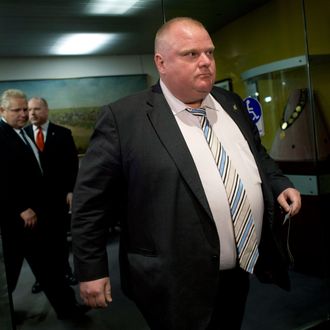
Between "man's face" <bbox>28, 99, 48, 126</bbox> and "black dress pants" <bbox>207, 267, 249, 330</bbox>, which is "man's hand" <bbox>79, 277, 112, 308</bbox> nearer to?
"black dress pants" <bbox>207, 267, 249, 330</bbox>

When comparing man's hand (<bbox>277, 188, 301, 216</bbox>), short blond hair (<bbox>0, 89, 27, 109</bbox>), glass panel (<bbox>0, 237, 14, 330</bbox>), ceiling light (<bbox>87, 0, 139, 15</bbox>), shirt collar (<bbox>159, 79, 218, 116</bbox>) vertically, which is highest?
ceiling light (<bbox>87, 0, 139, 15</bbox>)

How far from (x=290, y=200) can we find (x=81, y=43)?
4.97ft

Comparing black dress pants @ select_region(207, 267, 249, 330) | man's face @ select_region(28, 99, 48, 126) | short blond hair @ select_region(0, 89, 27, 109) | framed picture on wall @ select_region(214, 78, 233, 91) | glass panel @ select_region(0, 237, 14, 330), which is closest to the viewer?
black dress pants @ select_region(207, 267, 249, 330)

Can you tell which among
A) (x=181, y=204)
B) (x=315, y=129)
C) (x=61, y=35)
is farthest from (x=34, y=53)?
(x=315, y=129)

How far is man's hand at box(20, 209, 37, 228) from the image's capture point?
217 centimetres

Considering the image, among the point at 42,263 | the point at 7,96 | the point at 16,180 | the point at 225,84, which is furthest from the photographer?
the point at 225,84

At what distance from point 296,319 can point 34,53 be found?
2.31m

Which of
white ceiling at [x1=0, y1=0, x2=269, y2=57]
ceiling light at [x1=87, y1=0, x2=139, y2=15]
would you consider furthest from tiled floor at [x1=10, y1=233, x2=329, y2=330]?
ceiling light at [x1=87, y1=0, x2=139, y2=15]

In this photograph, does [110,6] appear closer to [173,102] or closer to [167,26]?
[167,26]

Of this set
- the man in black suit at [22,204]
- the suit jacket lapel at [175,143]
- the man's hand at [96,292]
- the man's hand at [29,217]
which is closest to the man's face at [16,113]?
the man in black suit at [22,204]

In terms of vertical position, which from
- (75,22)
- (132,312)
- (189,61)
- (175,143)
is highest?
(75,22)

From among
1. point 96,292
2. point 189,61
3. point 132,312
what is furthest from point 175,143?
point 132,312

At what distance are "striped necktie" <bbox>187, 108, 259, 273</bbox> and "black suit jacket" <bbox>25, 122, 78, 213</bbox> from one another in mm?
1050

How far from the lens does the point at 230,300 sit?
62.2 inches
